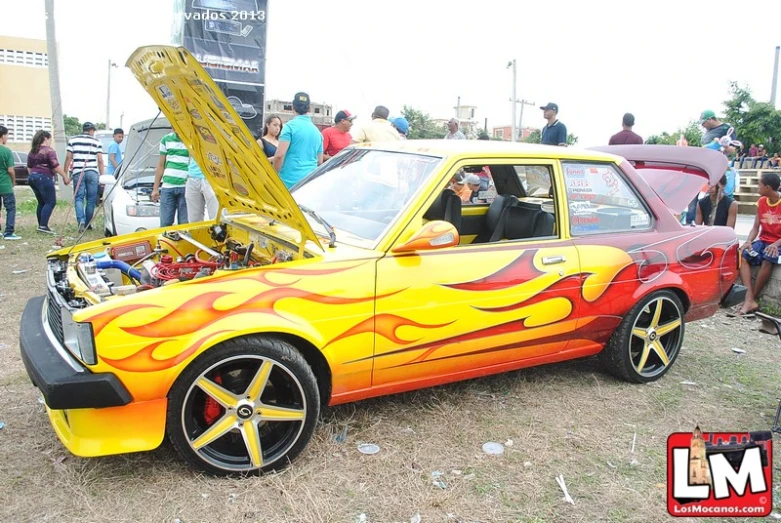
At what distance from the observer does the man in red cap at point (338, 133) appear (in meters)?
7.48

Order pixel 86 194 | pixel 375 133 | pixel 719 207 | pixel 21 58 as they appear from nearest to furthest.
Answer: pixel 375 133
pixel 719 207
pixel 86 194
pixel 21 58

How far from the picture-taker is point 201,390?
2.85m

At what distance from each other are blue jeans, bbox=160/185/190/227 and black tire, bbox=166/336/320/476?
445 cm

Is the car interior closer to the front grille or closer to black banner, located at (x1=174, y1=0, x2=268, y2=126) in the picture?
the front grille

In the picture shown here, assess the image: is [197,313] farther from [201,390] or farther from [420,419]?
[420,419]

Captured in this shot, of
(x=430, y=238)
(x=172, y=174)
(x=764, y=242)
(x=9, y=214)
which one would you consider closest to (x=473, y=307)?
(x=430, y=238)

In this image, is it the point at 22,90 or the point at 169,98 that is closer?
the point at 169,98

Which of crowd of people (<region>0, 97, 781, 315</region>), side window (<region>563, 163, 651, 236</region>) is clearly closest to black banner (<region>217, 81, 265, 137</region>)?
crowd of people (<region>0, 97, 781, 315</region>)

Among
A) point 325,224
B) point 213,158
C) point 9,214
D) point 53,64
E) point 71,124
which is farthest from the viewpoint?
point 71,124

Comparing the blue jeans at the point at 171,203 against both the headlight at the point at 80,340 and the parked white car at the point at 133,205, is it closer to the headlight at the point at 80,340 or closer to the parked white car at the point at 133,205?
the parked white car at the point at 133,205

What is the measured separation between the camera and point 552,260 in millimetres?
3678

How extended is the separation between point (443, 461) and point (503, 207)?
77.6 inches

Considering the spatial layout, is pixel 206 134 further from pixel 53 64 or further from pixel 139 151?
pixel 53 64

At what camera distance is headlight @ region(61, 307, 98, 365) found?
2.54 m
